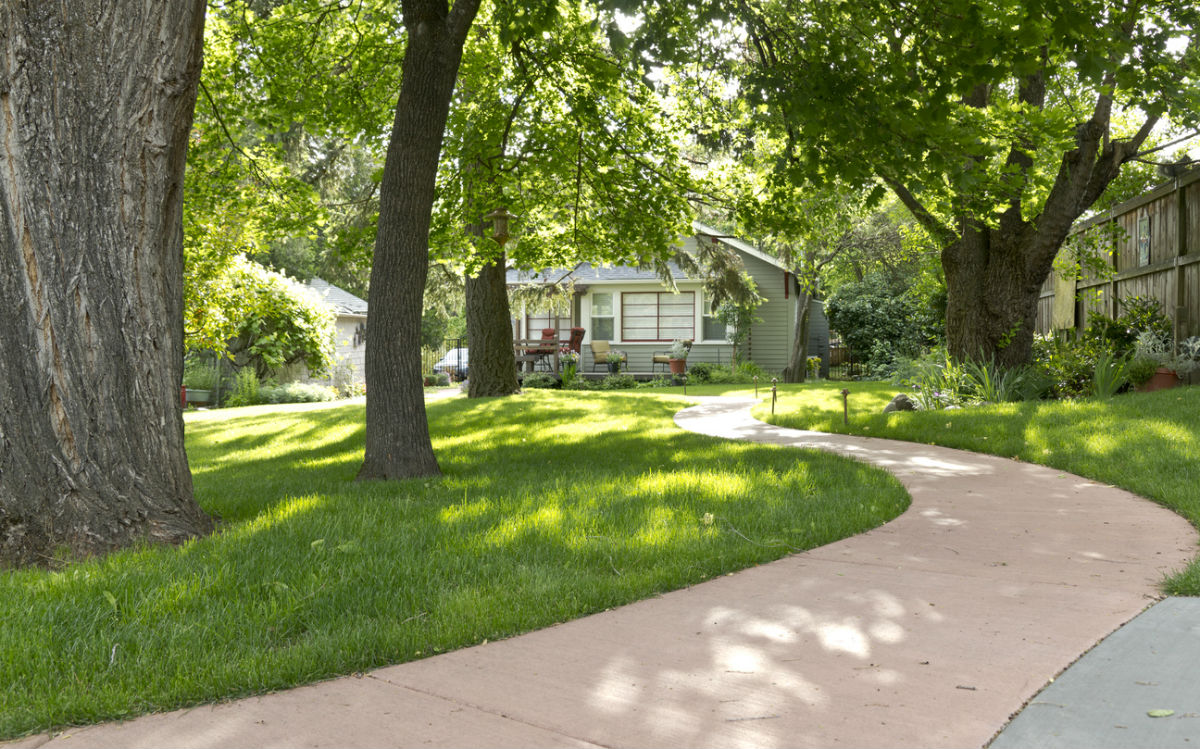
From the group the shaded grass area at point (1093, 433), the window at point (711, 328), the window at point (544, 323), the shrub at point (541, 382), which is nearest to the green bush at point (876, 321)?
the window at point (711, 328)

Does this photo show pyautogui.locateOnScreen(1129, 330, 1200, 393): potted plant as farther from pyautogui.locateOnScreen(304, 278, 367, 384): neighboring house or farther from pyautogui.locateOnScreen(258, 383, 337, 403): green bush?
pyautogui.locateOnScreen(304, 278, 367, 384): neighboring house

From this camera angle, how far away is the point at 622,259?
42.2 ft

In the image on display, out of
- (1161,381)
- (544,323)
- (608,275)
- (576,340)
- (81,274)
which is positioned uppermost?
(608,275)

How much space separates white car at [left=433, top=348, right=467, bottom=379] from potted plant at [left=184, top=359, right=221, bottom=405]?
12.5 meters

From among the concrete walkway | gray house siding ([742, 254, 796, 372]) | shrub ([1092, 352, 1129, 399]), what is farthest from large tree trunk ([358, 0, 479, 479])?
gray house siding ([742, 254, 796, 372])

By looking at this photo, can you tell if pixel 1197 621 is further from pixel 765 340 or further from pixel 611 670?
pixel 765 340

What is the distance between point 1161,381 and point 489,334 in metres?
10.7

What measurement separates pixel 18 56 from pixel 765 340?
26.1 metres

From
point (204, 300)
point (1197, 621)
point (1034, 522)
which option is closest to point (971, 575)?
point (1197, 621)

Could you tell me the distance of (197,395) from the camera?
21.7 meters

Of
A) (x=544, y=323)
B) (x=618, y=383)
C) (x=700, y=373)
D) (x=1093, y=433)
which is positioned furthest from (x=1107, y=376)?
(x=544, y=323)

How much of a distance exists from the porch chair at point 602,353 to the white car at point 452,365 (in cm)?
706

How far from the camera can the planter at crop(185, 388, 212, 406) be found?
21.6 meters

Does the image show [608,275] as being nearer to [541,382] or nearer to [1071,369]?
[541,382]
